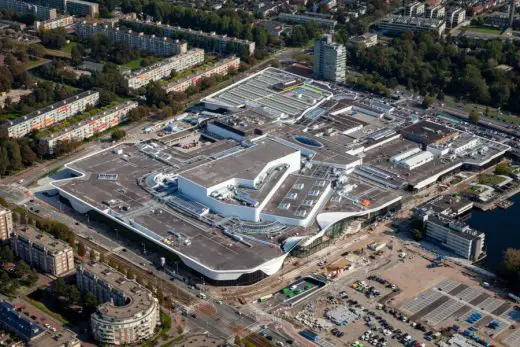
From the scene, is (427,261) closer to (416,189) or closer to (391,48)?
(416,189)

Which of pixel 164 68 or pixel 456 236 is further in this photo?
pixel 164 68

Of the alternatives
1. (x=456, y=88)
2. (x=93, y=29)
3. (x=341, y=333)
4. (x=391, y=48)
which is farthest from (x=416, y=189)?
(x=93, y=29)

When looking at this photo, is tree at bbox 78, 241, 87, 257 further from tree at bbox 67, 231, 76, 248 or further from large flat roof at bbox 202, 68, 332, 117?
large flat roof at bbox 202, 68, 332, 117

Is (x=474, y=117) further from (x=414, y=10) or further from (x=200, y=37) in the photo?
(x=414, y=10)

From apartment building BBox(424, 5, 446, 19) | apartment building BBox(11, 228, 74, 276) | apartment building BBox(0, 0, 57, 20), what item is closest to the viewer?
apartment building BBox(11, 228, 74, 276)

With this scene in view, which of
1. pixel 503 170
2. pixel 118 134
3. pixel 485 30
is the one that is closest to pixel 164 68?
pixel 118 134

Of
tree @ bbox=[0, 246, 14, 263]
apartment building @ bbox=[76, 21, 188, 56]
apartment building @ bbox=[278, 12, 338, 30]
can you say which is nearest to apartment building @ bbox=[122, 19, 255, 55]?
apartment building @ bbox=[76, 21, 188, 56]
